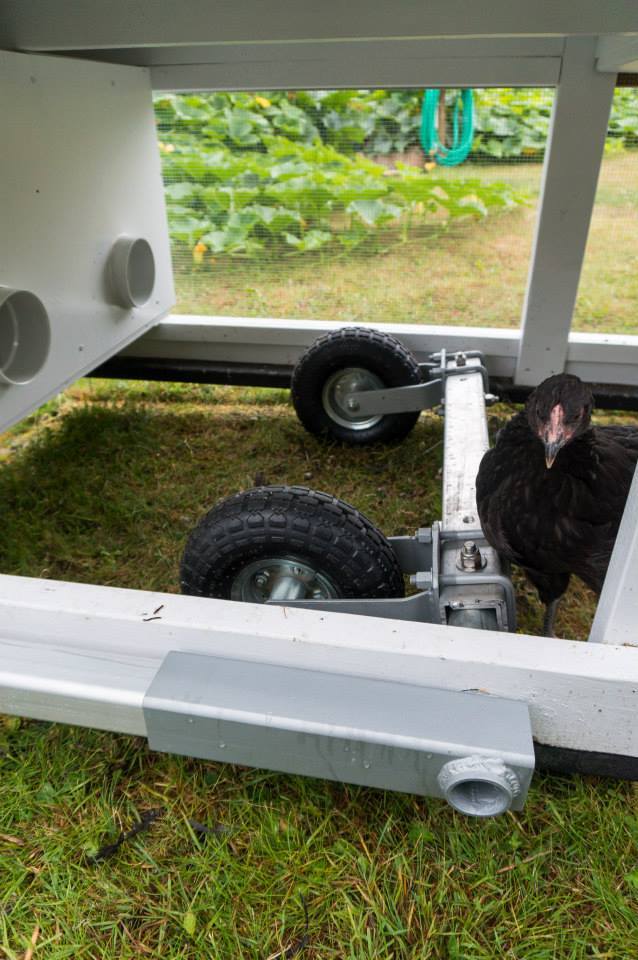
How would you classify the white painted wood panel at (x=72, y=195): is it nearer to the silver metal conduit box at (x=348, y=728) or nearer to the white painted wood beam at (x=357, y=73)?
the white painted wood beam at (x=357, y=73)

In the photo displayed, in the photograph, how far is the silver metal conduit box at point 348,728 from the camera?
27.8 inches

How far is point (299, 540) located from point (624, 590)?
0.57 meters

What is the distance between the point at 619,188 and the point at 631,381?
0.68 meters

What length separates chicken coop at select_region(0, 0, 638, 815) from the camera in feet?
2.47

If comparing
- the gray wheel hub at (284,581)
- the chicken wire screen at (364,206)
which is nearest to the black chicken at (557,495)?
the gray wheel hub at (284,581)

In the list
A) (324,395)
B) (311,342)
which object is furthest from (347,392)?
(311,342)

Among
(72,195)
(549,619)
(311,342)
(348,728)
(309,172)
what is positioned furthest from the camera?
(309,172)

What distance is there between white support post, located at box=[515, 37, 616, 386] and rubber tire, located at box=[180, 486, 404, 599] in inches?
50.9

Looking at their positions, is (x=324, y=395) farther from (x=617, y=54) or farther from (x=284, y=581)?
(x=617, y=54)

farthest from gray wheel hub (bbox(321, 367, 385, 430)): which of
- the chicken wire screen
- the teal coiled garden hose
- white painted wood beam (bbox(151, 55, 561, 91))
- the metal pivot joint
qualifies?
the teal coiled garden hose

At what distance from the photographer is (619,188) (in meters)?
2.29

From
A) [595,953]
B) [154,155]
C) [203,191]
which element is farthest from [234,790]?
[203,191]

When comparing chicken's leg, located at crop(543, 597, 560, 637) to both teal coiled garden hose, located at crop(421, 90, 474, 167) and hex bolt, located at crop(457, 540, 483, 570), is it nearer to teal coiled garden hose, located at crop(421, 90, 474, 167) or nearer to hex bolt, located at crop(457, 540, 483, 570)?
hex bolt, located at crop(457, 540, 483, 570)

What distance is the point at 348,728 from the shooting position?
2.39 ft
